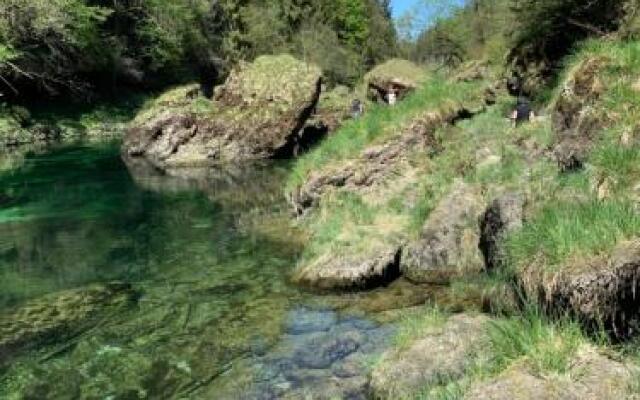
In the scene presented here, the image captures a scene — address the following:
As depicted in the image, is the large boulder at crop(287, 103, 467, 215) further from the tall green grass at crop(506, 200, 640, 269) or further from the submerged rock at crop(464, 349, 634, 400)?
the submerged rock at crop(464, 349, 634, 400)

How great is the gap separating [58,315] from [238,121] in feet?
86.0

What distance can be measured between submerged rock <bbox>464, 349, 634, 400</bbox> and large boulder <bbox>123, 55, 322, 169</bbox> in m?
32.4

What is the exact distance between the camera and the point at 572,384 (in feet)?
24.1

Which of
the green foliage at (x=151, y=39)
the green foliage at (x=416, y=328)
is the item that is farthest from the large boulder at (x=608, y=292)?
the green foliage at (x=151, y=39)

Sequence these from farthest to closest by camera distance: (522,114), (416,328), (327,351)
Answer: (522,114) < (327,351) < (416,328)

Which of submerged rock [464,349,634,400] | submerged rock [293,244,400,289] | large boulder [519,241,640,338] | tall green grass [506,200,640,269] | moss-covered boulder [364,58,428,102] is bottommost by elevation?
submerged rock [293,244,400,289]

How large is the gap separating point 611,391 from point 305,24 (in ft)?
293

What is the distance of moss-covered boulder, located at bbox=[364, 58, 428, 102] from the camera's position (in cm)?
4794

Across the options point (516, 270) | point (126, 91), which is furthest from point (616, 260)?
point (126, 91)

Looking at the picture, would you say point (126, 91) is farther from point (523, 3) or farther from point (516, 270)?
point (516, 270)

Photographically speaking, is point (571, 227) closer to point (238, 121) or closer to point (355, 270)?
point (355, 270)

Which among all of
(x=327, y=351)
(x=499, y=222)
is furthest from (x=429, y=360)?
(x=499, y=222)

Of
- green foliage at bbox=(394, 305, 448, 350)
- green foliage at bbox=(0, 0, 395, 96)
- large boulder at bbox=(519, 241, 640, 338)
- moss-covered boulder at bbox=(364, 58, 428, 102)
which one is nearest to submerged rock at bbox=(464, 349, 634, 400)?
large boulder at bbox=(519, 241, 640, 338)

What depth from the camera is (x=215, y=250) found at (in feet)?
66.1
